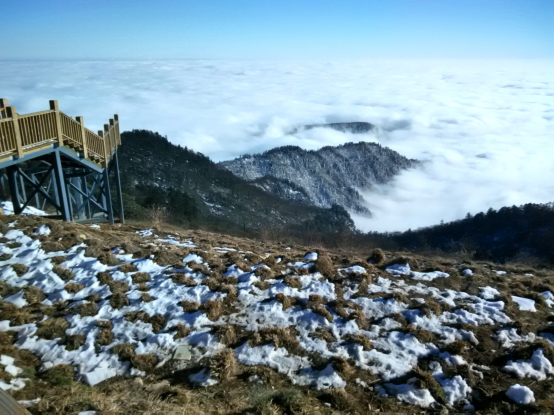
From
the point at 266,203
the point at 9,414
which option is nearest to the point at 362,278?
the point at 9,414

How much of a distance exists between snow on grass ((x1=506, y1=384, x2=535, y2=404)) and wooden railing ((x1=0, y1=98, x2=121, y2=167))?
14023mm

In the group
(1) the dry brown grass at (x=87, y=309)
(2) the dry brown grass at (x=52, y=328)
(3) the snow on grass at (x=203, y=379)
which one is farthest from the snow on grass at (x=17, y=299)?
(3) the snow on grass at (x=203, y=379)

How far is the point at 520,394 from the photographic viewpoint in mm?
6344

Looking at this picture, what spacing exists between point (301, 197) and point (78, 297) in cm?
11318

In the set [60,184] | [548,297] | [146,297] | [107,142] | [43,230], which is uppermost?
[107,142]

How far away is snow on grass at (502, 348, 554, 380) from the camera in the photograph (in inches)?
277

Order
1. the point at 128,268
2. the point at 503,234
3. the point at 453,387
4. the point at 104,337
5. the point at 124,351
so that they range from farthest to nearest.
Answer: the point at 503,234
the point at 128,268
the point at 104,337
the point at 124,351
the point at 453,387

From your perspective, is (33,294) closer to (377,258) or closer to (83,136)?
(83,136)

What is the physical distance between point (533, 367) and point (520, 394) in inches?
46.9

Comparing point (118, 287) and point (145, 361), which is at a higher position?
point (118, 287)

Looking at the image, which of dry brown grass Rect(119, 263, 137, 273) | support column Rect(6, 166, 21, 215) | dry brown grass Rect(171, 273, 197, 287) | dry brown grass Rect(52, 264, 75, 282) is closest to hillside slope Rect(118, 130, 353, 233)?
support column Rect(6, 166, 21, 215)

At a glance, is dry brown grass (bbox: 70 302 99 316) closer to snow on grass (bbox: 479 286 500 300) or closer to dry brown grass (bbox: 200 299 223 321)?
dry brown grass (bbox: 200 299 223 321)

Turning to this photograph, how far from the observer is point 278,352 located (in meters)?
7.30

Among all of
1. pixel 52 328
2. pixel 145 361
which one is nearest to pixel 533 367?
pixel 145 361
